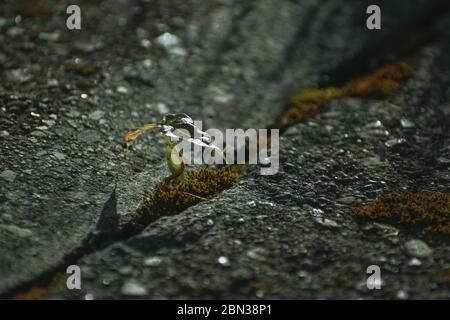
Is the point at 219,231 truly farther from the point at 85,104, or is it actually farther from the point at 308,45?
the point at 308,45

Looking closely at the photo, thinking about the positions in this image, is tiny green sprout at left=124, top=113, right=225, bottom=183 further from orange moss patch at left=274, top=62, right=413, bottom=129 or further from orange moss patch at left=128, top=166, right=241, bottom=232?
orange moss patch at left=274, top=62, right=413, bottom=129

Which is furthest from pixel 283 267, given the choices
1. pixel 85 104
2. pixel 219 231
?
pixel 85 104

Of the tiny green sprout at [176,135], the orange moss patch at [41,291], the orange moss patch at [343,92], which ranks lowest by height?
the orange moss patch at [41,291]

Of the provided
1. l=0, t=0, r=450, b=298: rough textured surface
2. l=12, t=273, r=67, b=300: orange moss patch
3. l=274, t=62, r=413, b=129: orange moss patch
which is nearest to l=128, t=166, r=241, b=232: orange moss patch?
l=0, t=0, r=450, b=298: rough textured surface

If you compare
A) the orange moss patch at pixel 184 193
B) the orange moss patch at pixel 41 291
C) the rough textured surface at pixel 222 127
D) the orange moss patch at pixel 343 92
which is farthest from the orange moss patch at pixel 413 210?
the orange moss patch at pixel 41 291

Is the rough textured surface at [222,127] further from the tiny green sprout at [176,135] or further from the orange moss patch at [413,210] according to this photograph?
the tiny green sprout at [176,135]

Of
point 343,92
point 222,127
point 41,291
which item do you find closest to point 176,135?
point 222,127
